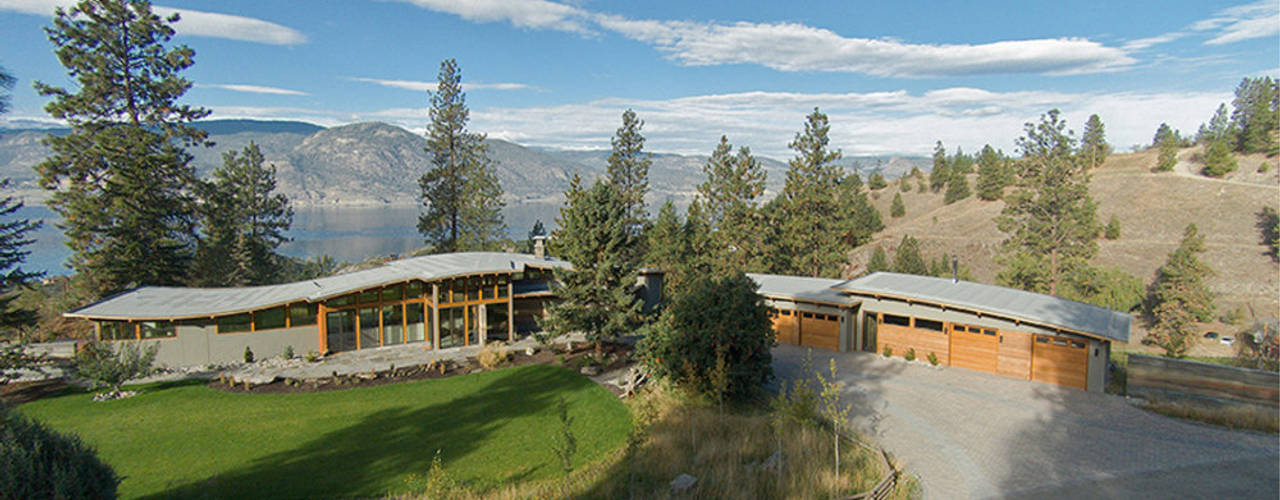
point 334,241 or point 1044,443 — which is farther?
point 334,241

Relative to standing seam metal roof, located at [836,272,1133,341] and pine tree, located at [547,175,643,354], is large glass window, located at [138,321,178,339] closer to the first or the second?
pine tree, located at [547,175,643,354]

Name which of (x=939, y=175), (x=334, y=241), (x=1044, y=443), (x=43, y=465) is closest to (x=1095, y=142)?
(x=939, y=175)

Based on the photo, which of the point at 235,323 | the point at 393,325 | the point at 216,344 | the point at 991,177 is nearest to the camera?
the point at 216,344

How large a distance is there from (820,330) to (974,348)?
16.4 feet

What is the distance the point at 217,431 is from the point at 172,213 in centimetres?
1692

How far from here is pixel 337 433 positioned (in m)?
12.9

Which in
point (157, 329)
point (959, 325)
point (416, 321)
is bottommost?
point (416, 321)

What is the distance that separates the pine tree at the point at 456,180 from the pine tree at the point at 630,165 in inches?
316

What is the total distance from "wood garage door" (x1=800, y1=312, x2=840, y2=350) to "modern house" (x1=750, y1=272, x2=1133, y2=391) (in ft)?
0.12

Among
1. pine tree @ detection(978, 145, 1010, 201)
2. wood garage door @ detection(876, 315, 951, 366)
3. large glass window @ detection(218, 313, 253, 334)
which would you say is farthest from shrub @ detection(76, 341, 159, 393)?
pine tree @ detection(978, 145, 1010, 201)

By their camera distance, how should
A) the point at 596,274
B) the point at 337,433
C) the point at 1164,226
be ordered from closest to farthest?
the point at 337,433, the point at 596,274, the point at 1164,226

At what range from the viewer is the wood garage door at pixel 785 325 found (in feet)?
71.0

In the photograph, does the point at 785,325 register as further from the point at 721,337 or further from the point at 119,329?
the point at 119,329

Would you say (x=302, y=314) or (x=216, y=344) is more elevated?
(x=302, y=314)
